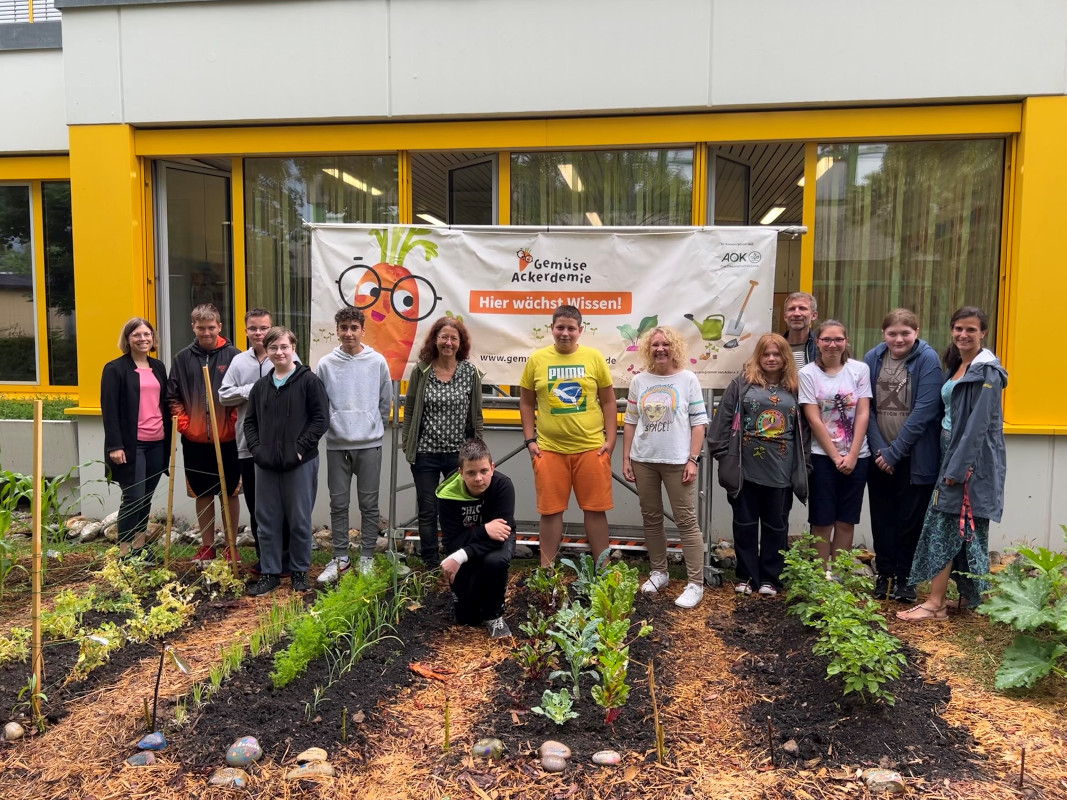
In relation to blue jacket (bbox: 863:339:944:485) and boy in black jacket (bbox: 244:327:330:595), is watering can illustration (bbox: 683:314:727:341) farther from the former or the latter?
boy in black jacket (bbox: 244:327:330:595)

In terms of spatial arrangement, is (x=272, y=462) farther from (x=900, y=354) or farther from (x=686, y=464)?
(x=900, y=354)

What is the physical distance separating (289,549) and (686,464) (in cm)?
284

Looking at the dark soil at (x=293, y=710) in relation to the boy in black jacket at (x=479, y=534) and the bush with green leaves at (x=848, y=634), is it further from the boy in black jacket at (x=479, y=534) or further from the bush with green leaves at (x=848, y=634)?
the bush with green leaves at (x=848, y=634)

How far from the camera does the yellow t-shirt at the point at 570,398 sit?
4.81 meters

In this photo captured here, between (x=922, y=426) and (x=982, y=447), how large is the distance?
42 cm

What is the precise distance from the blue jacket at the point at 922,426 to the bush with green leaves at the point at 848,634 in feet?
2.80

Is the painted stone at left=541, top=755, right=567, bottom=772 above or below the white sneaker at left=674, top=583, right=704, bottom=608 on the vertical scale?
above

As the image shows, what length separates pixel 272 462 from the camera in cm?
473

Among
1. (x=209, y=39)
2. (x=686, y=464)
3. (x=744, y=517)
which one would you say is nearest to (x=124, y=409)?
(x=209, y=39)

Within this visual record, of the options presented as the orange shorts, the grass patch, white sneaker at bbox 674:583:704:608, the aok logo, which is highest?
the aok logo

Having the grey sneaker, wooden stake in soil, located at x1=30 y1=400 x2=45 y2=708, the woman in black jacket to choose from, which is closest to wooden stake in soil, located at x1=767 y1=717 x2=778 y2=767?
the grey sneaker

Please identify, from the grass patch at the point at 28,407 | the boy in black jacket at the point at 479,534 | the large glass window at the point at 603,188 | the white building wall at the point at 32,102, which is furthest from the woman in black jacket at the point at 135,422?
the white building wall at the point at 32,102

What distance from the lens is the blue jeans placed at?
195 inches

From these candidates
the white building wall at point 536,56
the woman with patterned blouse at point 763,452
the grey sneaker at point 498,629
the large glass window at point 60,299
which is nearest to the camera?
the grey sneaker at point 498,629
